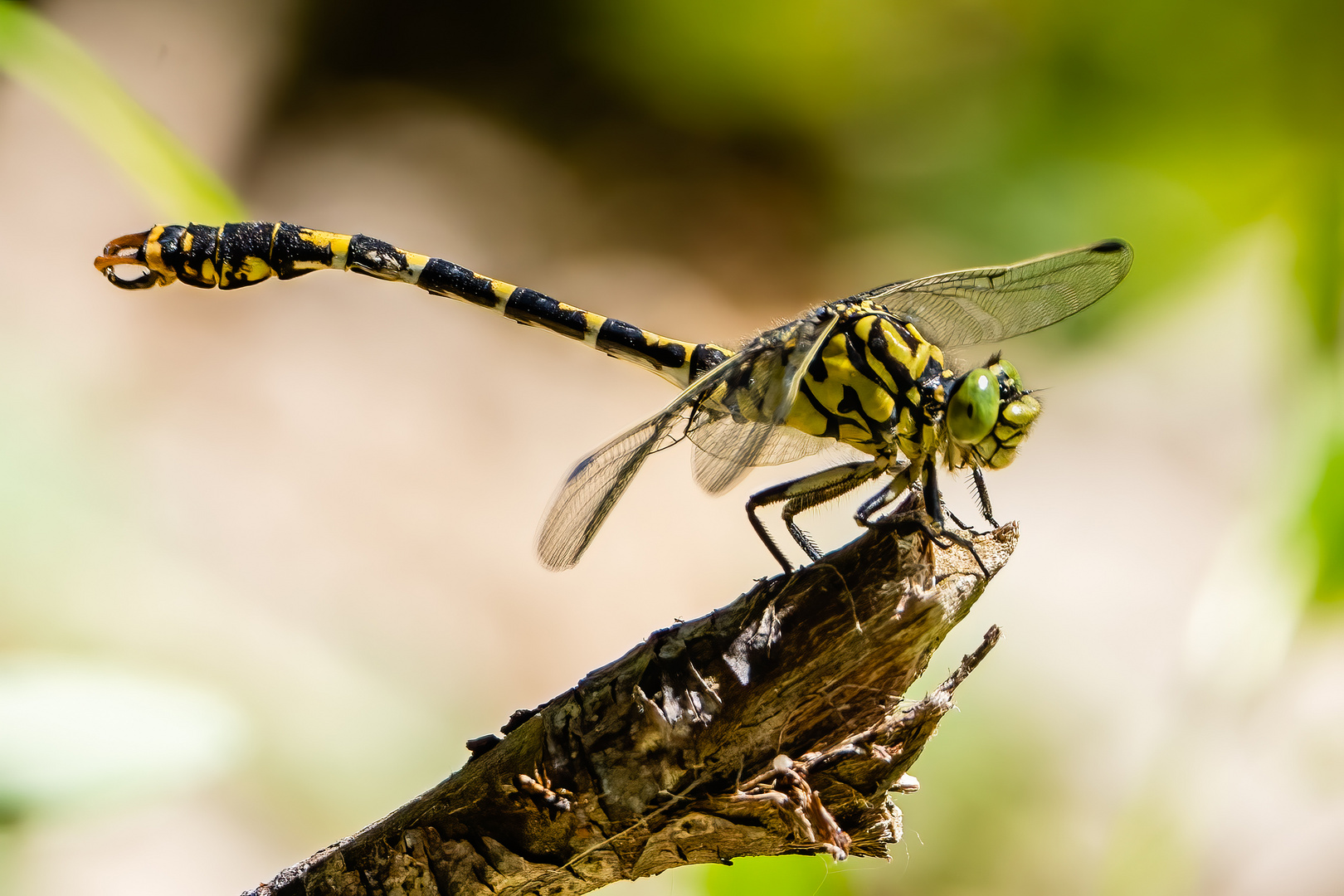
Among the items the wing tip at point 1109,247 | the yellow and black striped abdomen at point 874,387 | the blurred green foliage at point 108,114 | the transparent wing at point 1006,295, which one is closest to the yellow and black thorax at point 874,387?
the yellow and black striped abdomen at point 874,387

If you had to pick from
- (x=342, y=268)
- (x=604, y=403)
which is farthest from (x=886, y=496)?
(x=604, y=403)

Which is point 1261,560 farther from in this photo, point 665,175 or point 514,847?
point 665,175

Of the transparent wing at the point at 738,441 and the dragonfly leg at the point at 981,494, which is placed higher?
the transparent wing at the point at 738,441

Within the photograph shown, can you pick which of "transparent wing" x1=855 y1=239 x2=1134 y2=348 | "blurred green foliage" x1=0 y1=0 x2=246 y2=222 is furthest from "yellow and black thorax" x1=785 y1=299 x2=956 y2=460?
"blurred green foliage" x1=0 y1=0 x2=246 y2=222

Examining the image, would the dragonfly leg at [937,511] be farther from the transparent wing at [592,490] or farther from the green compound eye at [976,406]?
the transparent wing at [592,490]

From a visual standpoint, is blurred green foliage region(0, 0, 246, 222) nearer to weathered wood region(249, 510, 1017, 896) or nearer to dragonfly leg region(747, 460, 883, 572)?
dragonfly leg region(747, 460, 883, 572)

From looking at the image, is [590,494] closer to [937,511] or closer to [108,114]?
[937,511]

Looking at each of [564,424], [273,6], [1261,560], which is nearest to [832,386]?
[1261,560]
